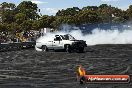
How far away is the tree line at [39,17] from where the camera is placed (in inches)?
4218

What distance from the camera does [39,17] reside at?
132m

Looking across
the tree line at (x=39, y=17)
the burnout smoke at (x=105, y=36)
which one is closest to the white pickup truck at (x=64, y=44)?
the burnout smoke at (x=105, y=36)

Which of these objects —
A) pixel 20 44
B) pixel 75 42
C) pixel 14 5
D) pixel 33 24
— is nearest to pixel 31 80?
pixel 75 42

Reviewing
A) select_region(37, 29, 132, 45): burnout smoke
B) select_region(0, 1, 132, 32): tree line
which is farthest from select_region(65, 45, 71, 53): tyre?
select_region(0, 1, 132, 32): tree line

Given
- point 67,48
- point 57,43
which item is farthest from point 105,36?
point 67,48

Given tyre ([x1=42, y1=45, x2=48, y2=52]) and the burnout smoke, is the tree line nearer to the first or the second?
the burnout smoke

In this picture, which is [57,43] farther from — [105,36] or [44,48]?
[105,36]

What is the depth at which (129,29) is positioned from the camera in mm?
71125

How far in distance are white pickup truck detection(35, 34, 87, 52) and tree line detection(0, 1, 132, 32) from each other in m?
55.2

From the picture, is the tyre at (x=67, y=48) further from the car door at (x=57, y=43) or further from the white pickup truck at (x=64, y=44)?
the car door at (x=57, y=43)

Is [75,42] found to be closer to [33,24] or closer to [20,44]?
[20,44]

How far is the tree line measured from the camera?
10712cm

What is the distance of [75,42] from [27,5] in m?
121

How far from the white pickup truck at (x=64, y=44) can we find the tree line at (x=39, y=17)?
55.2 m
